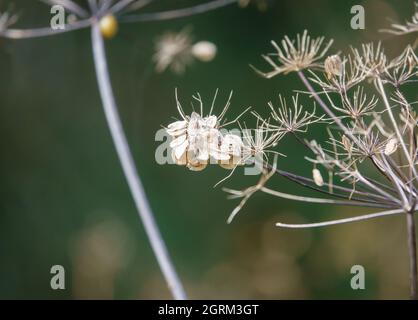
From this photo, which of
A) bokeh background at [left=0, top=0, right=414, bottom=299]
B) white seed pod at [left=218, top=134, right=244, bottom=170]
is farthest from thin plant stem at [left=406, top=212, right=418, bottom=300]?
bokeh background at [left=0, top=0, right=414, bottom=299]

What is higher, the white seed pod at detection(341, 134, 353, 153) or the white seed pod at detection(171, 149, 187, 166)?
the white seed pod at detection(341, 134, 353, 153)

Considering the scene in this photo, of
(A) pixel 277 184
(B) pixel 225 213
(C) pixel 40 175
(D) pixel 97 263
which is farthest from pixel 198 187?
(C) pixel 40 175

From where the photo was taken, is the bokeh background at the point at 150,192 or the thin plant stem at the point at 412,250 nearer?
the thin plant stem at the point at 412,250

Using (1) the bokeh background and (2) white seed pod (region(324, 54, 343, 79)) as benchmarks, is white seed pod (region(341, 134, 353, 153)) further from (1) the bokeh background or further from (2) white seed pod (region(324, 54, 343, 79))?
(1) the bokeh background

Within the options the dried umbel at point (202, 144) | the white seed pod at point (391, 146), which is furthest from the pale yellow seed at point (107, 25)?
the white seed pod at point (391, 146)

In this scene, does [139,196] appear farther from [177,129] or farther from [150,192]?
[150,192]

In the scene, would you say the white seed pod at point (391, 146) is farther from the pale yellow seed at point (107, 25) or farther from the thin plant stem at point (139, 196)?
the pale yellow seed at point (107, 25)

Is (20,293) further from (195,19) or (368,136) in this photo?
(368,136)
